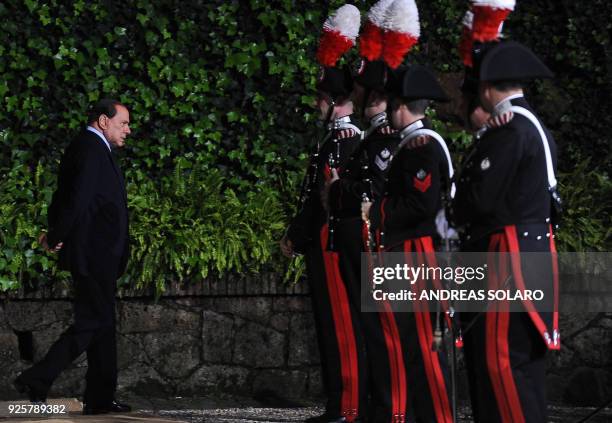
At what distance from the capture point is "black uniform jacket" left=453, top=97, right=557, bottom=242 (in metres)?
5.60

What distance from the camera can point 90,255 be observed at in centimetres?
830

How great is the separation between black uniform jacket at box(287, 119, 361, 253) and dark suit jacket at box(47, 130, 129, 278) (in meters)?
1.06

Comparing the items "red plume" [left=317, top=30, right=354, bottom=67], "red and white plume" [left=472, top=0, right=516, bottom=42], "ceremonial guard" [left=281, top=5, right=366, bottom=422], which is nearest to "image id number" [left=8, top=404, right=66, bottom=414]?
"ceremonial guard" [left=281, top=5, right=366, bottom=422]

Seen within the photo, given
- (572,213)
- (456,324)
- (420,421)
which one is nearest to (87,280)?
(420,421)

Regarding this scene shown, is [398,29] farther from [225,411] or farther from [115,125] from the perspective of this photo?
[225,411]

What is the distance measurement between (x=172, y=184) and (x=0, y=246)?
4.40 ft

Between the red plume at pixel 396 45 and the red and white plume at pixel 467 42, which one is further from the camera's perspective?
the red plume at pixel 396 45

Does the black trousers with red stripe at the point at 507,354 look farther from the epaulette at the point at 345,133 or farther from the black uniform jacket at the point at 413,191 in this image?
the epaulette at the point at 345,133

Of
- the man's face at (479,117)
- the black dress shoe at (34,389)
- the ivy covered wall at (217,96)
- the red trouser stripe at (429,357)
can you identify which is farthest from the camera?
the ivy covered wall at (217,96)

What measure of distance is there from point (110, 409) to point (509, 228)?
3506 mm

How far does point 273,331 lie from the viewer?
963cm

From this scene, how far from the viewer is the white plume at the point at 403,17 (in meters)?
7.24
